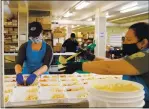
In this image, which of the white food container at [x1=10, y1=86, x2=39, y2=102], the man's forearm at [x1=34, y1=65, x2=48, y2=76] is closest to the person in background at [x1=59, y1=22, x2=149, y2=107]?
the white food container at [x1=10, y1=86, x2=39, y2=102]

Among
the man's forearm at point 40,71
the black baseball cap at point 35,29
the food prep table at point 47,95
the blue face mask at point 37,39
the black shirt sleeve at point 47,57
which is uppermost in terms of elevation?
the black baseball cap at point 35,29

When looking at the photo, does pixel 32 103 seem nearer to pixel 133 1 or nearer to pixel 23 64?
pixel 23 64

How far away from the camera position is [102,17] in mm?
7711

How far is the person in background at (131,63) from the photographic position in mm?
1012

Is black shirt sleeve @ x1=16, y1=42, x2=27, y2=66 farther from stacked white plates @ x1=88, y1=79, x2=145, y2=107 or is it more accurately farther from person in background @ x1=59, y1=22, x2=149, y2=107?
stacked white plates @ x1=88, y1=79, x2=145, y2=107

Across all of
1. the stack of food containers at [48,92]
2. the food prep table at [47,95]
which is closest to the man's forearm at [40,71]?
the stack of food containers at [48,92]

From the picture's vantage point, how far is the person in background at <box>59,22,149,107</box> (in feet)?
3.32

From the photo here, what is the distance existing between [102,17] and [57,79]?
246 inches

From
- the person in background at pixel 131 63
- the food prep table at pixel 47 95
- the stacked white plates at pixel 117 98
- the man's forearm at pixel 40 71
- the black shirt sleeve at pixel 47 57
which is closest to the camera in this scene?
the stacked white plates at pixel 117 98

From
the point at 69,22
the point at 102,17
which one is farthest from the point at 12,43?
the point at 102,17

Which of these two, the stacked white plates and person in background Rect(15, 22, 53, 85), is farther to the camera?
person in background Rect(15, 22, 53, 85)

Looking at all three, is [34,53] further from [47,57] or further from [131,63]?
[131,63]

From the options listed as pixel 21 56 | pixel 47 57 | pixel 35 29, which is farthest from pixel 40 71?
pixel 35 29

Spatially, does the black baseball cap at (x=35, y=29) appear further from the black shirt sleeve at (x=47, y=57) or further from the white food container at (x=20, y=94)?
the white food container at (x=20, y=94)
